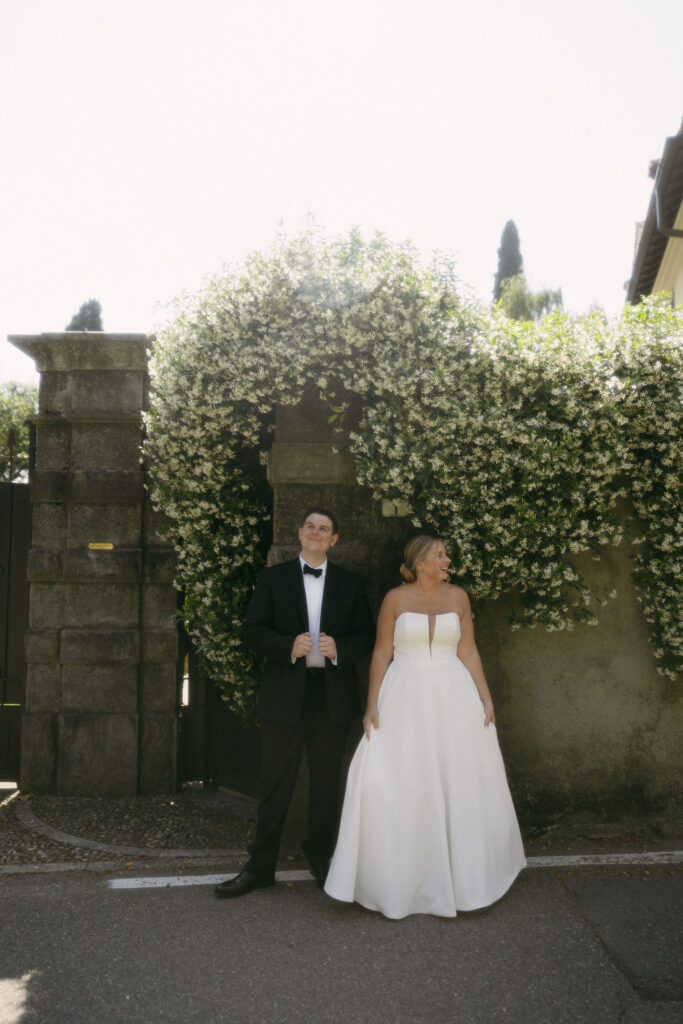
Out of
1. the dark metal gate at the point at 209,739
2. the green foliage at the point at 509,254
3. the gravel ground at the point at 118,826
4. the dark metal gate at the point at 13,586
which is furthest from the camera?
the green foliage at the point at 509,254

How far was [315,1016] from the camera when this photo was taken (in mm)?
3232

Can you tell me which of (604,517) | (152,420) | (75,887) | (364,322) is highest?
(364,322)

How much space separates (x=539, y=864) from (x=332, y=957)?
68.8 inches

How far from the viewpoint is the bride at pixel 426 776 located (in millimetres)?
4230

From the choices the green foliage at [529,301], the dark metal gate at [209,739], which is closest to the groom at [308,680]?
the dark metal gate at [209,739]

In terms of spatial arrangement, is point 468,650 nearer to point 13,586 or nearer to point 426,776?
point 426,776

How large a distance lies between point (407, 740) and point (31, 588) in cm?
385

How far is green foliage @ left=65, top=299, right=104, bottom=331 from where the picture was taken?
50219 millimetres

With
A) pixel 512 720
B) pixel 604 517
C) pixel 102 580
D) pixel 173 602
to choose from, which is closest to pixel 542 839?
pixel 512 720

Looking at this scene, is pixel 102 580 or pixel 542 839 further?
pixel 102 580

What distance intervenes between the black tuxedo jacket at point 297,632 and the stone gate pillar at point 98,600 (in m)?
2.20

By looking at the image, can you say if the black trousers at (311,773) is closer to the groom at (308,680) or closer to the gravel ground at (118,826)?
the groom at (308,680)

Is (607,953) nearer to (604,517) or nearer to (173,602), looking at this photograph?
(604,517)

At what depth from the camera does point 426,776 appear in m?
4.36
